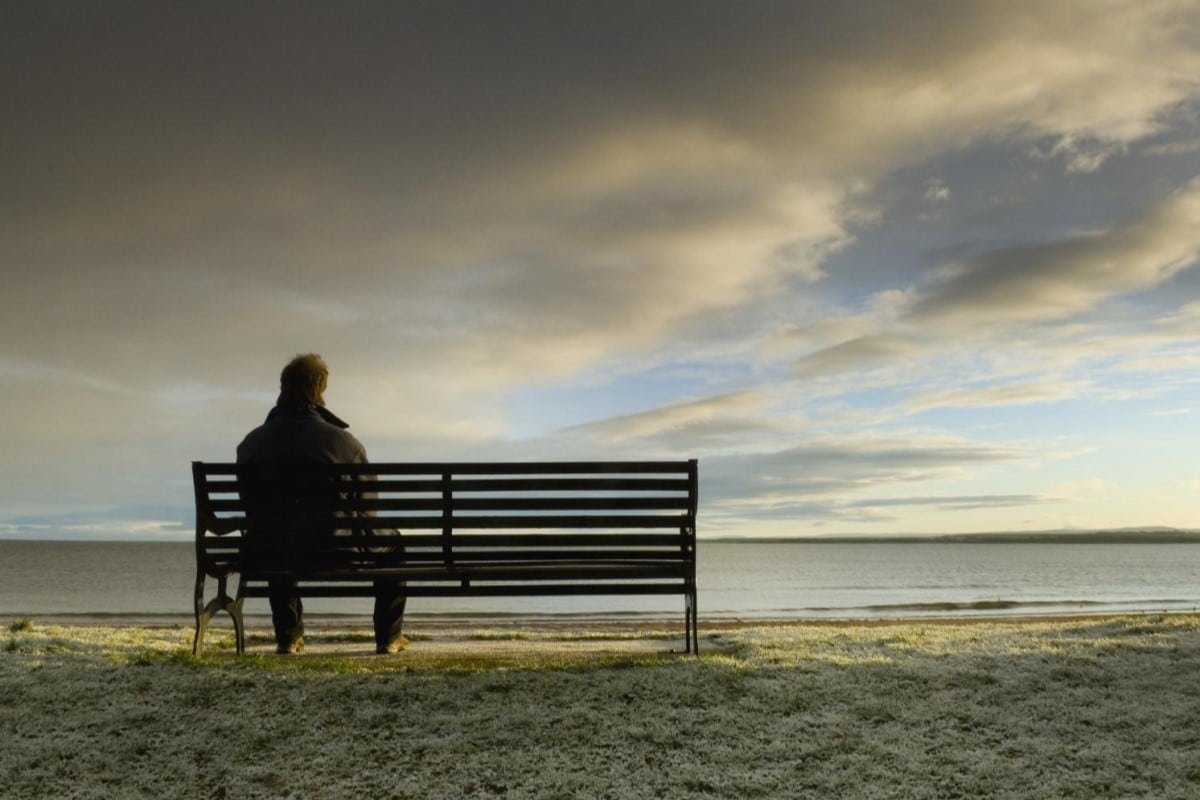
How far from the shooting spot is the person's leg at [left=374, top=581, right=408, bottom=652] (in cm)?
782

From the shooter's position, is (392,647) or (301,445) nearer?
(301,445)

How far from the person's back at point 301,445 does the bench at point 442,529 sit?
160mm

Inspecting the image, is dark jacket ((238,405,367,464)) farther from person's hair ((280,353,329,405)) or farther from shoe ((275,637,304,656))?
shoe ((275,637,304,656))

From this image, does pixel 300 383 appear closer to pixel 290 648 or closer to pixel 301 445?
pixel 301 445

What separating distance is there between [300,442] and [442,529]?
138cm

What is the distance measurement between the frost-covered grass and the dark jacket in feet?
5.36

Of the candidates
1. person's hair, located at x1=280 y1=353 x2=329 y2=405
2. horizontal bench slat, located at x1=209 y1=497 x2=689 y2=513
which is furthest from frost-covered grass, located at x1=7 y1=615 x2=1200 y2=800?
person's hair, located at x1=280 y1=353 x2=329 y2=405

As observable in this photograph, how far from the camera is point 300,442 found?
765 cm

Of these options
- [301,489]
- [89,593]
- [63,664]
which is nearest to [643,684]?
[301,489]

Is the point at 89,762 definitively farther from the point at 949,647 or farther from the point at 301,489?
the point at 949,647

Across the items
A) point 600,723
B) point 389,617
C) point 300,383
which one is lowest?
point 600,723

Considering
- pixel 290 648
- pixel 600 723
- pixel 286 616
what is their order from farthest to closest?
pixel 290 648 → pixel 286 616 → pixel 600 723

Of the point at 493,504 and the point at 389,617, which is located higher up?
the point at 493,504

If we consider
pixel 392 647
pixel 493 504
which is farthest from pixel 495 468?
pixel 392 647
